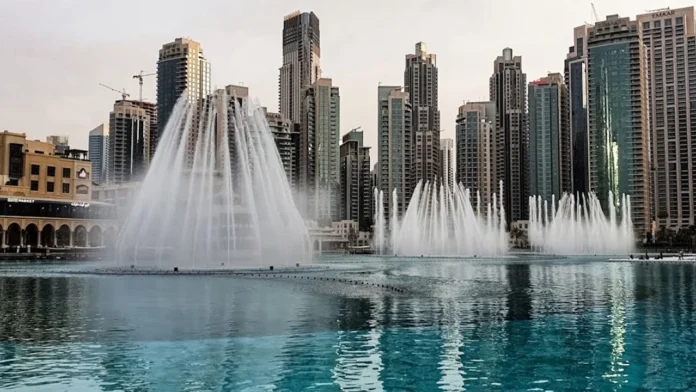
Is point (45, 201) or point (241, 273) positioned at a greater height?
point (45, 201)

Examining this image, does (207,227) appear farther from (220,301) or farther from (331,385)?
(331,385)

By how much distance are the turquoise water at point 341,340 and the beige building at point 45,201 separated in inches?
3518

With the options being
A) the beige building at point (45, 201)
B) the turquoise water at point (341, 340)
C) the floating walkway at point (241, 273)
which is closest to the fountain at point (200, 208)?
the floating walkway at point (241, 273)

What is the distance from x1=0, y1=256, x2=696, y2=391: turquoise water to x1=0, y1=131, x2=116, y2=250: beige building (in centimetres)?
8935

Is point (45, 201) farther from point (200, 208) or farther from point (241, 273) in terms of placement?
point (241, 273)

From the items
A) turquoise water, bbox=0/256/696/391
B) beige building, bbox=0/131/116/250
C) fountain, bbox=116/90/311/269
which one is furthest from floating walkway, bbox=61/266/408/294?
beige building, bbox=0/131/116/250

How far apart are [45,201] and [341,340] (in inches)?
4629

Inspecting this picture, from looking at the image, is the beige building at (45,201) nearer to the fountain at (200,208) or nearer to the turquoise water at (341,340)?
the fountain at (200,208)

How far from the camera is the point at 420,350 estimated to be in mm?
22219

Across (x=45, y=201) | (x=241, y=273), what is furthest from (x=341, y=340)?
(x=45, y=201)

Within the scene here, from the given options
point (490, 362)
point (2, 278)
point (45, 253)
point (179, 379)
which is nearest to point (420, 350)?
point (490, 362)

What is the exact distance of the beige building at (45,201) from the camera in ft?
402

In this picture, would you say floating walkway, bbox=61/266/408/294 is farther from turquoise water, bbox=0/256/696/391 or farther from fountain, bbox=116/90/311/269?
turquoise water, bbox=0/256/696/391

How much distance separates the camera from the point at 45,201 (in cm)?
12631
